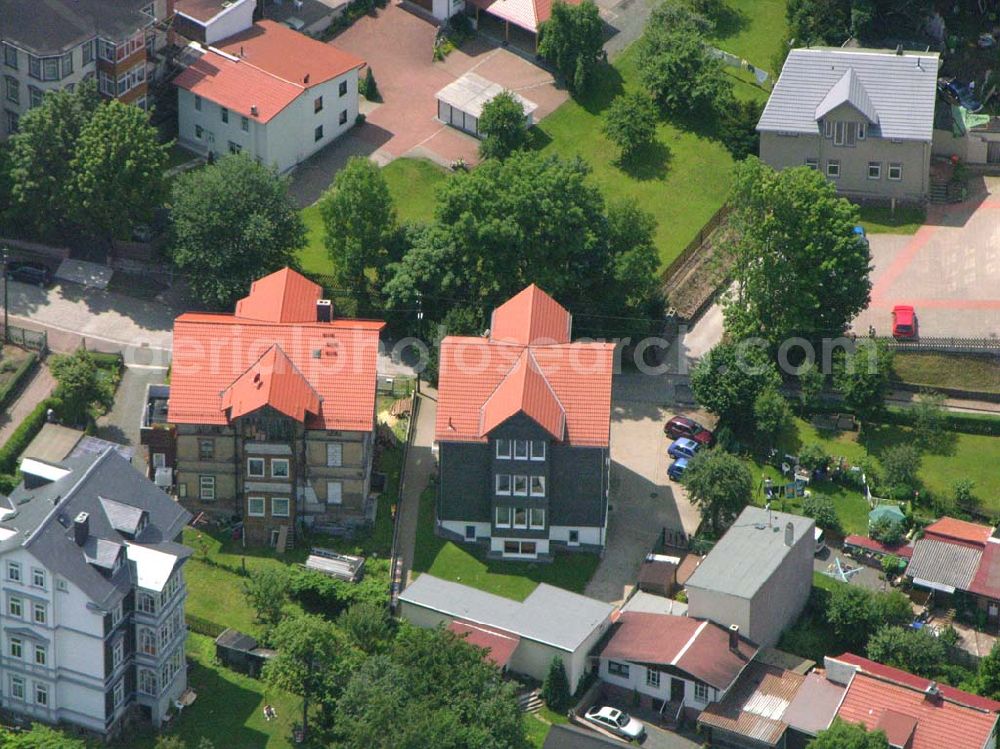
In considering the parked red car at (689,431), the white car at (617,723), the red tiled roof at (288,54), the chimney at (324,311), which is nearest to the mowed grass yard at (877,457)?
the parked red car at (689,431)

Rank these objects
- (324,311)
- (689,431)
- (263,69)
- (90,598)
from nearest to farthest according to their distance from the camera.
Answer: (90,598) → (324,311) → (689,431) → (263,69)

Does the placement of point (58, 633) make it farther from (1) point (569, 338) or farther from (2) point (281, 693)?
(1) point (569, 338)

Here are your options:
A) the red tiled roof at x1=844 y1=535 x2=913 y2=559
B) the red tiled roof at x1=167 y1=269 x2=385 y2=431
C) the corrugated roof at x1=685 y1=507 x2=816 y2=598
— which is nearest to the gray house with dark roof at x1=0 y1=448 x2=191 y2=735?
the red tiled roof at x1=167 y1=269 x2=385 y2=431

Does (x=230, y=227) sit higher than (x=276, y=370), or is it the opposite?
(x=230, y=227)

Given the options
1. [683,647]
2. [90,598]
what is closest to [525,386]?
[683,647]

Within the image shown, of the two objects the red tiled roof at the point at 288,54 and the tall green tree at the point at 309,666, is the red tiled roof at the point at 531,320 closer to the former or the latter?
the tall green tree at the point at 309,666

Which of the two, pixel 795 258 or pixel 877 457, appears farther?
pixel 795 258

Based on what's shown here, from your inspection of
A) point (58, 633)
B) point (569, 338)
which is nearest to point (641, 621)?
point (569, 338)

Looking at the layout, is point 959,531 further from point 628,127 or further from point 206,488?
point 206,488
